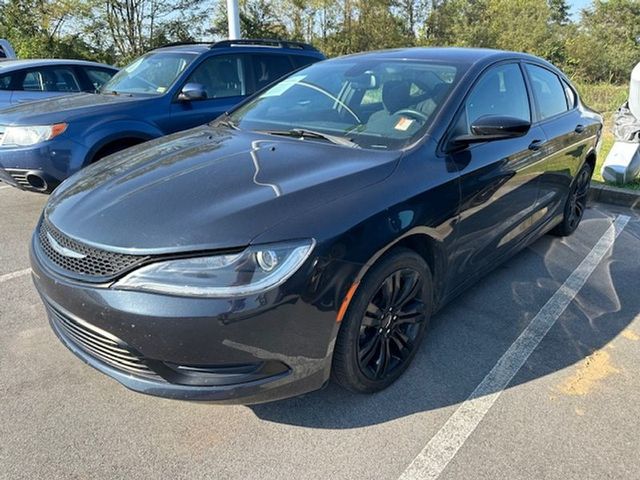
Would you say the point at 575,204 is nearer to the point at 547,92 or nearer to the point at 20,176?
the point at 547,92

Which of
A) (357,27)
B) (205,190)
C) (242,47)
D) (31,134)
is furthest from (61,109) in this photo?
(357,27)

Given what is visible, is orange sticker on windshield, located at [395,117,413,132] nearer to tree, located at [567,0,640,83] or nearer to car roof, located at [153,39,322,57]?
car roof, located at [153,39,322,57]

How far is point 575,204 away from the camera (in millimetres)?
4594

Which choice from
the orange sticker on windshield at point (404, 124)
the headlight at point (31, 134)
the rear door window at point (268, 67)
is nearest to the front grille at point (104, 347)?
the orange sticker on windshield at point (404, 124)

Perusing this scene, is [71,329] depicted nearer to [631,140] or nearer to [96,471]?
[96,471]

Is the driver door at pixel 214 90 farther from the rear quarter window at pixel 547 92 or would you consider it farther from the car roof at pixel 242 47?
the rear quarter window at pixel 547 92

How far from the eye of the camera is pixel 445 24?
33.5 m

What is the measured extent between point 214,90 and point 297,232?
4217 mm

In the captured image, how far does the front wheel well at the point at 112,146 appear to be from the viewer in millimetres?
4570

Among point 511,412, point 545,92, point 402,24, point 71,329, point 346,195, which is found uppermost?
point 402,24

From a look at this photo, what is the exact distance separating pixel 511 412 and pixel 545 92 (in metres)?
2.58

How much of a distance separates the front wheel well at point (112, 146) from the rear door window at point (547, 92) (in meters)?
3.53

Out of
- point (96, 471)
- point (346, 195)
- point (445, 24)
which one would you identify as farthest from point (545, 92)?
point (445, 24)

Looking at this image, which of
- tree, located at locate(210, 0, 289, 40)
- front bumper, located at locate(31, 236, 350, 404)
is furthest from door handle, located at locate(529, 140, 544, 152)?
tree, located at locate(210, 0, 289, 40)
